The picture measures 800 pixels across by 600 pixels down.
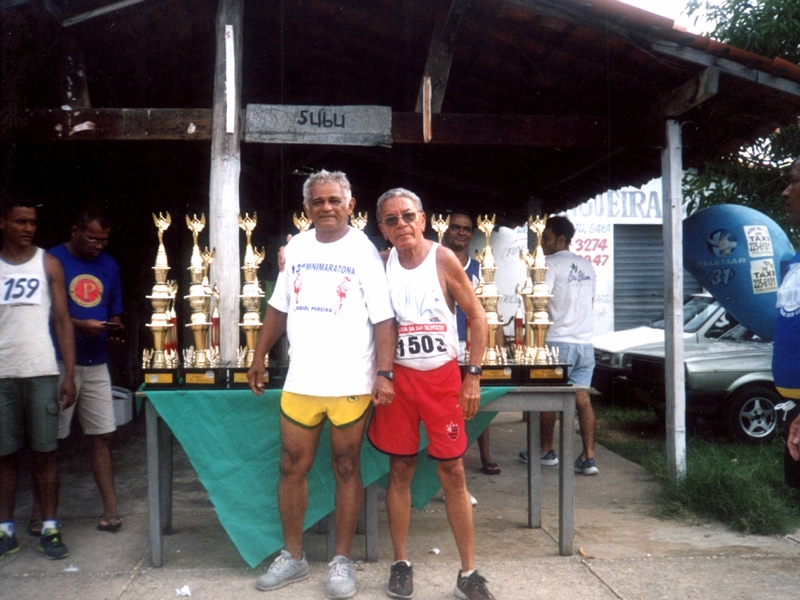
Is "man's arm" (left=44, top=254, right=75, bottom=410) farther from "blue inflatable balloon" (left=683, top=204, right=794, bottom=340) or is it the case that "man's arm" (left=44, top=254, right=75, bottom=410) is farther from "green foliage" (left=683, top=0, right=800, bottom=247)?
"green foliage" (left=683, top=0, right=800, bottom=247)

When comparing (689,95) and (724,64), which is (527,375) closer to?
(689,95)

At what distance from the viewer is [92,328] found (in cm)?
410

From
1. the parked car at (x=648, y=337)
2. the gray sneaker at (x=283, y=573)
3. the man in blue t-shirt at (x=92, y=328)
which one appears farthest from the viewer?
the parked car at (x=648, y=337)

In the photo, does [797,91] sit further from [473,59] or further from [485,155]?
[485,155]

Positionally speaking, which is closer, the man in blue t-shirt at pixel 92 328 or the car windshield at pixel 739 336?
the man in blue t-shirt at pixel 92 328

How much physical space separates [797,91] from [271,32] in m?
4.07

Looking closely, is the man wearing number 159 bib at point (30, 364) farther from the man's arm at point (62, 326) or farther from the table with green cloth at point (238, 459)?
the table with green cloth at point (238, 459)

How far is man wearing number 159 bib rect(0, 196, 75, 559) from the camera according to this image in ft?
12.4

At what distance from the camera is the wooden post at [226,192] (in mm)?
4527

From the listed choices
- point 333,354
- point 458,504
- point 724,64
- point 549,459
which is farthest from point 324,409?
point 724,64

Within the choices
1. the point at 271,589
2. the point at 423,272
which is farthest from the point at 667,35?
the point at 271,589

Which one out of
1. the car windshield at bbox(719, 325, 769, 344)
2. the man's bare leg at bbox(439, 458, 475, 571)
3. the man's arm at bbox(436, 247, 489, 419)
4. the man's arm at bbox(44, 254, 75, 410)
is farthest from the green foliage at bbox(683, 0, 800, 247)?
the man's arm at bbox(44, 254, 75, 410)

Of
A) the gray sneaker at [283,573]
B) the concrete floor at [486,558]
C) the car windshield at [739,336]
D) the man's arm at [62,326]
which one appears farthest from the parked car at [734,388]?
Answer: the man's arm at [62,326]

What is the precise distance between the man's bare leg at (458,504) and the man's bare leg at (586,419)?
7.21 feet
